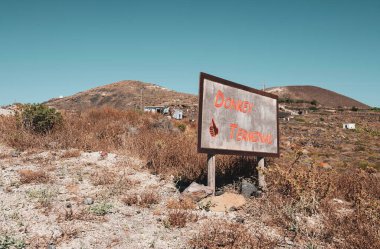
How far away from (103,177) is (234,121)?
9.63ft

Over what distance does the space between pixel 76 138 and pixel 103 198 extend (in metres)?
Result: 4.61

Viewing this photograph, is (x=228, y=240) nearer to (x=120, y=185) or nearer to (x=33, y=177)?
(x=120, y=185)

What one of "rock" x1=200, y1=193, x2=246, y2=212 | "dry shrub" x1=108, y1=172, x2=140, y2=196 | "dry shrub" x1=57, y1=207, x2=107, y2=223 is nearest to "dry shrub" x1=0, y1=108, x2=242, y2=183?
"dry shrub" x1=108, y1=172, x2=140, y2=196

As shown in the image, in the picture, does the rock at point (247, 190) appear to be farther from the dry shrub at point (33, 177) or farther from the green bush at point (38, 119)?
the green bush at point (38, 119)

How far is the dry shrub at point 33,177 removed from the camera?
6.57 meters

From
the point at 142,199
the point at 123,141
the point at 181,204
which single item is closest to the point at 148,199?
the point at 142,199

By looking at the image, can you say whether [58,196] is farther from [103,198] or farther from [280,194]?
[280,194]

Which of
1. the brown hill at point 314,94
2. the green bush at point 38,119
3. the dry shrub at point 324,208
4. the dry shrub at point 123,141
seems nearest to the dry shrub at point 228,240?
the dry shrub at point 324,208

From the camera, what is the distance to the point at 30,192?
5785mm

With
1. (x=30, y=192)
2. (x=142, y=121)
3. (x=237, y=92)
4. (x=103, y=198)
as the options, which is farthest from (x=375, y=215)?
(x=142, y=121)

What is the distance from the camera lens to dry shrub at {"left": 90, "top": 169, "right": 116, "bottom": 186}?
6.73 meters

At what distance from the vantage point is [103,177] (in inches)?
270

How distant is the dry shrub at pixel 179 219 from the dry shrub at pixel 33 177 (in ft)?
10.5

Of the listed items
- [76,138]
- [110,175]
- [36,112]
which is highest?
[36,112]
